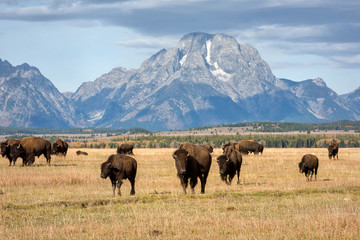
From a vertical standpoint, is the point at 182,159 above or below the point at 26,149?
above

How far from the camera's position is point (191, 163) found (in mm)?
24469

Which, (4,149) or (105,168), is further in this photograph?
(4,149)

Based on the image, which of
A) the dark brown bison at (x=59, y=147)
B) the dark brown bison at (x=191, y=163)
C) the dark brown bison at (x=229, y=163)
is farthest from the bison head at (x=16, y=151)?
the dark brown bison at (x=191, y=163)

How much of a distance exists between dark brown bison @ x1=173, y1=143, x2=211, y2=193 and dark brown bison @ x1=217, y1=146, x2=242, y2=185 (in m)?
4.10

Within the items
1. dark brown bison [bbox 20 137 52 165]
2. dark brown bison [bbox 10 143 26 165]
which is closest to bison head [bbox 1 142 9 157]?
dark brown bison [bbox 10 143 26 165]

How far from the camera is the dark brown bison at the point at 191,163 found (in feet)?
76.8

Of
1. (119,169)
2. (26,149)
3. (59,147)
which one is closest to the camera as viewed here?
(119,169)

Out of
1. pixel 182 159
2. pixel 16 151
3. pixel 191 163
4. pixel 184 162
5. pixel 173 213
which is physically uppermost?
pixel 182 159

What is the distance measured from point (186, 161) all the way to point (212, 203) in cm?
354

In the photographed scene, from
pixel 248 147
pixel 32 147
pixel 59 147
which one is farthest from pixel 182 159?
pixel 248 147

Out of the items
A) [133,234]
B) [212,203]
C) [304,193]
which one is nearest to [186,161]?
[212,203]

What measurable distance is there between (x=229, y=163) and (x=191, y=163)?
7074 mm

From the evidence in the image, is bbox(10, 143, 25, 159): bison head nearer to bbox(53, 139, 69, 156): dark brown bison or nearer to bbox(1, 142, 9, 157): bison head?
bbox(1, 142, 9, 157): bison head

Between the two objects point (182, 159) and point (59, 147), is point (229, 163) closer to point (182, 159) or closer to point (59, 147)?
point (182, 159)
